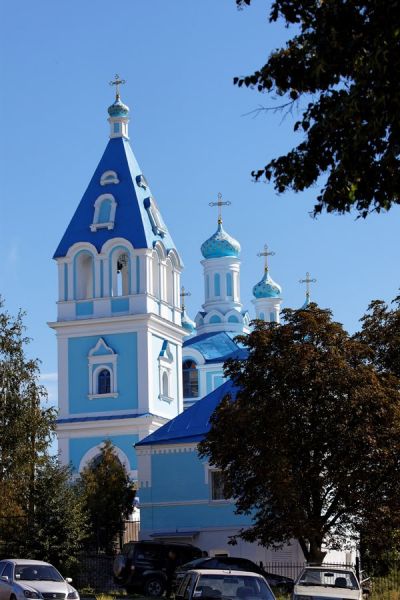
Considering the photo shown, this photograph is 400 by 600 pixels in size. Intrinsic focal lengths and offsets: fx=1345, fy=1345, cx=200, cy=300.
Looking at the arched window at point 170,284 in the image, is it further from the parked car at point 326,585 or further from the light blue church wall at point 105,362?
the parked car at point 326,585

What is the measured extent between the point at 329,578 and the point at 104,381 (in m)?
38.0

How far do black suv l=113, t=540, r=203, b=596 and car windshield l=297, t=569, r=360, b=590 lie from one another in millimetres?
10075

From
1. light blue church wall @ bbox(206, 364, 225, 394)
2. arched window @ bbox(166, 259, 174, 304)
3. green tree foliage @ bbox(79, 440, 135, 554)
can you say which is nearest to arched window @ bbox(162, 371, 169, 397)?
arched window @ bbox(166, 259, 174, 304)

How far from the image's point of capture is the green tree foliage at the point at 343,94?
1403cm

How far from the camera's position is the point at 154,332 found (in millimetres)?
62719

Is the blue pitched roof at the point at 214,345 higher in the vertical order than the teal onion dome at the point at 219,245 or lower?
lower

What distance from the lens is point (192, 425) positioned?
45812 mm

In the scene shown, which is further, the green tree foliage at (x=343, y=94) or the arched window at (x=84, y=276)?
the arched window at (x=84, y=276)

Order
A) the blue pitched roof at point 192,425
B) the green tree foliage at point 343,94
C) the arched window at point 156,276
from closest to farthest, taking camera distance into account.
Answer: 1. the green tree foliage at point 343,94
2. the blue pitched roof at point 192,425
3. the arched window at point 156,276

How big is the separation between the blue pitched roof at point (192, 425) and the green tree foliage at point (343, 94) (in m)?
29.3

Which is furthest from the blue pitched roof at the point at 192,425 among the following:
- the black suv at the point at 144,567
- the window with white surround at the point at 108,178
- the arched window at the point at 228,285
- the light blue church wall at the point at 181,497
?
the arched window at the point at 228,285

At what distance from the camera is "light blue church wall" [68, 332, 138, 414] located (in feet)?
202

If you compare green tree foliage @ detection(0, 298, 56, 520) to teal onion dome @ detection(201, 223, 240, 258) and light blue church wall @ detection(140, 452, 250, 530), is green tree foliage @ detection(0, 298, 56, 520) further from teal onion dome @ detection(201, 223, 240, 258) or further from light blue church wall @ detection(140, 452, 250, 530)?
teal onion dome @ detection(201, 223, 240, 258)

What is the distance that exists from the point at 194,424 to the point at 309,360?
1497cm
